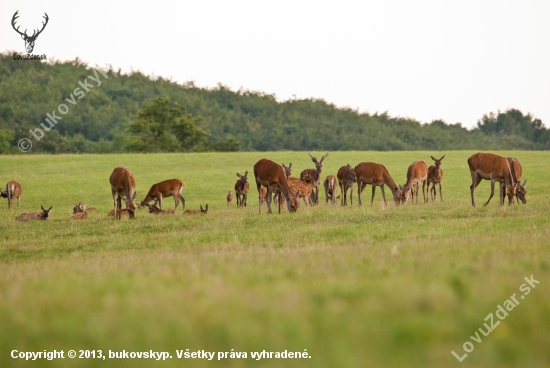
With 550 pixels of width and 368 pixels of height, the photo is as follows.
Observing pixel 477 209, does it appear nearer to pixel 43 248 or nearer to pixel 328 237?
pixel 328 237

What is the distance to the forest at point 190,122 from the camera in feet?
229

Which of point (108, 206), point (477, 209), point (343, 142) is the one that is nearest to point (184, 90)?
point (343, 142)

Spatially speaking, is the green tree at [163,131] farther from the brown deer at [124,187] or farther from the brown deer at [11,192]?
the brown deer at [124,187]

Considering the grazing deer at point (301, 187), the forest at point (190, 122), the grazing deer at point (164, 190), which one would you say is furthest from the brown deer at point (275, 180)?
the forest at point (190, 122)

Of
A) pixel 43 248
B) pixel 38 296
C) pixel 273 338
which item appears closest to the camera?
pixel 273 338

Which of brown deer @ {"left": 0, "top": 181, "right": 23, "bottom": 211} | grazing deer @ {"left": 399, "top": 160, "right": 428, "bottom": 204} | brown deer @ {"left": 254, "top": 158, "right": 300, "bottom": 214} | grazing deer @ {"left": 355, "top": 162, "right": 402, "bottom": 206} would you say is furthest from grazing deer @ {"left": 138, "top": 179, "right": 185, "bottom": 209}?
grazing deer @ {"left": 399, "top": 160, "right": 428, "bottom": 204}

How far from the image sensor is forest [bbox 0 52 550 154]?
6994cm

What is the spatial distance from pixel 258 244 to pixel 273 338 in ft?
26.2

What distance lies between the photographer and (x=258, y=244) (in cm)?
1302

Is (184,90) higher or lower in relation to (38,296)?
higher

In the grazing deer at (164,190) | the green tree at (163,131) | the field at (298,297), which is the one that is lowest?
the field at (298,297)

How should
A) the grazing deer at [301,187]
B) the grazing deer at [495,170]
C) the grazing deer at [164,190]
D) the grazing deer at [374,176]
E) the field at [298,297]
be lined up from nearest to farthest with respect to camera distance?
the field at [298,297] → the grazing deer at [495,170] → the grazing deer at [301,187] → the grazing deer at [374,176] → the grazing deer at [164,190]

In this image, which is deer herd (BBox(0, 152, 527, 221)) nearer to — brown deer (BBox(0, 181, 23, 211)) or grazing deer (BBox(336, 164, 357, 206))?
grazing deer (BBox(336, 164, 357, 206))

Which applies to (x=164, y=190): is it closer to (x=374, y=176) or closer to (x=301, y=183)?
(x=301, y=183)
